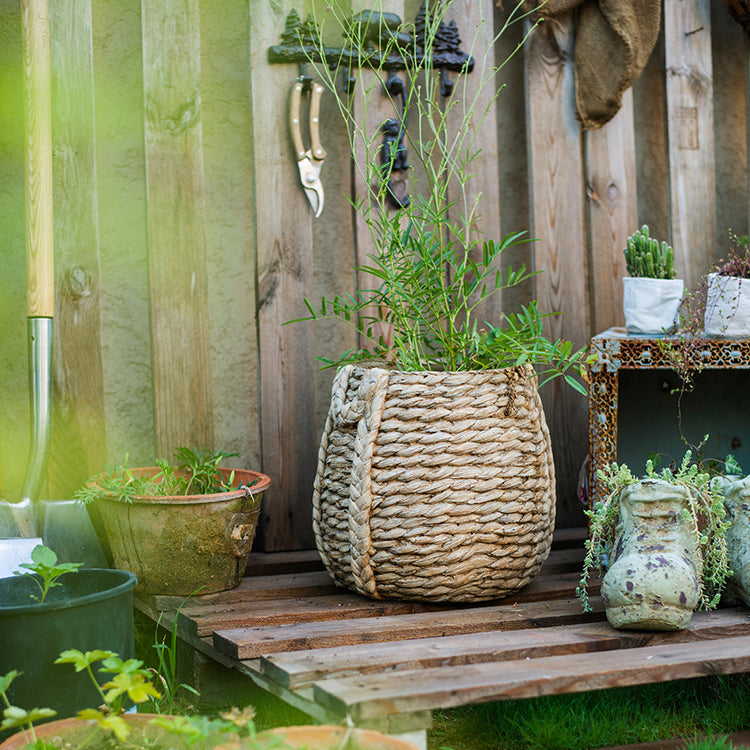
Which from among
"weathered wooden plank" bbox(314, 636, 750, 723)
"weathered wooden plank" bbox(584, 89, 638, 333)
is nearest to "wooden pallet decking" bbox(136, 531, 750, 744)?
"weathered wooden plank" bbox(314, 636, 750, 723)

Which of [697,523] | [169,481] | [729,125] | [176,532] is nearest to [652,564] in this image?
[697,523]

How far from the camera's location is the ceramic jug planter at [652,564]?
1.43 metres

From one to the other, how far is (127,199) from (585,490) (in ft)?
4.46

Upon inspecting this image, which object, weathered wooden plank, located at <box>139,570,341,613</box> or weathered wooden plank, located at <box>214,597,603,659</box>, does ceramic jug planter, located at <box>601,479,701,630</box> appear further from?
weathered wooden plank, located at <box>139,570,341,613</box>

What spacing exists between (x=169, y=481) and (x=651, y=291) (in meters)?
1.20

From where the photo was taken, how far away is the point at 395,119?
2.25 m

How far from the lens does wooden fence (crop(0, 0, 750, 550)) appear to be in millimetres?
2031

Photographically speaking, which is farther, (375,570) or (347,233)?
(347,233)

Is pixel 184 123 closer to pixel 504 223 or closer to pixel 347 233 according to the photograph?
pixel 347 233

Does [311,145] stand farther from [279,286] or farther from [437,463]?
[437,463]

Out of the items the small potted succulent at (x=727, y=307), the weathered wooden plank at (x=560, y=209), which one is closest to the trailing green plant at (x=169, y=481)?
the weathered wooden plank at (x=560, y=209)

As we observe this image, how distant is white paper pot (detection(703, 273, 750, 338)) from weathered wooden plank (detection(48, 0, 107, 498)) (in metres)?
1.45

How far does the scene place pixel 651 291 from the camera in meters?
2.07

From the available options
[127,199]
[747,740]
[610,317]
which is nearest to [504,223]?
[610,317]
